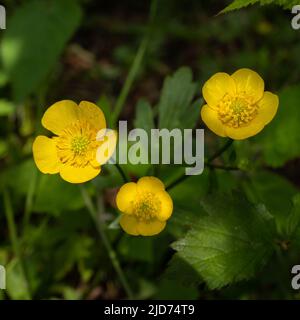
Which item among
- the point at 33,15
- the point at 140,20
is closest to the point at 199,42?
the point at 140,20

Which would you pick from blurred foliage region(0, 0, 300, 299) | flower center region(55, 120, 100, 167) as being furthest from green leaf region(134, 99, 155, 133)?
flower center region(55, 120, 100, 167)

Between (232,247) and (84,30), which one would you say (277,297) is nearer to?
(232,247)

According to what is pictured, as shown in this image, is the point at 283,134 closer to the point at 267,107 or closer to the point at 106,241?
the point at 267,107

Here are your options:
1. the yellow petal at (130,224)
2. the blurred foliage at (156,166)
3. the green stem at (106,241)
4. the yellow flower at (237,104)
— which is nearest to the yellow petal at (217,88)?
the yellow flower at (237,104)

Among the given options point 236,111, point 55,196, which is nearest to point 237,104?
point 236,111

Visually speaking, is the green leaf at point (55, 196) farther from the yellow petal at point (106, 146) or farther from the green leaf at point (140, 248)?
the yellow petal at point (106, 146)

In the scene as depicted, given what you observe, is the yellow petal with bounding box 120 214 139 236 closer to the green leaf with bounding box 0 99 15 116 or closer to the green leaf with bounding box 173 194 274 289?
the green leaf with bounding box 173 194 274 289
